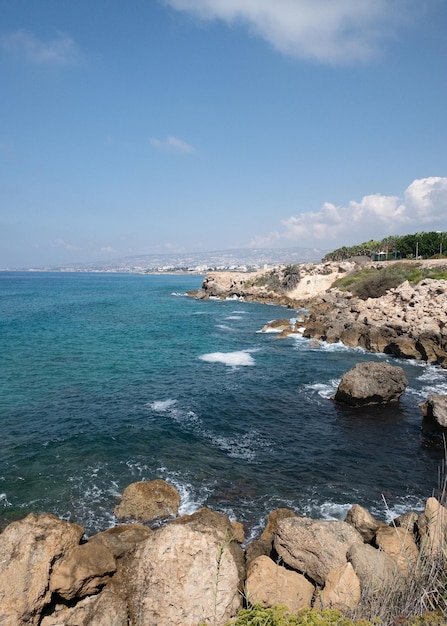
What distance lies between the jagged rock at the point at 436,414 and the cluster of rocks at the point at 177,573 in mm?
12074

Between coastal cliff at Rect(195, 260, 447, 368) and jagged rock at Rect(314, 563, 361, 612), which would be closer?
jagged rock at Rect(314, 563, 361, 612)

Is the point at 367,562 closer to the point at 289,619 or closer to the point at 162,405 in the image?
the point at 289,619

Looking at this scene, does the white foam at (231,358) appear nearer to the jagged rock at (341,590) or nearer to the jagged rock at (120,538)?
the jagged rock at (120,538)

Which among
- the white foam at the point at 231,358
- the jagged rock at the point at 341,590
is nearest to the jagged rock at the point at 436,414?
the jagged rock at the point at 341,590

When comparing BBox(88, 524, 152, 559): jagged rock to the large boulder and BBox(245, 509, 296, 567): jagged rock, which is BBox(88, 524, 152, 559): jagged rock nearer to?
BBox(245, 509, 296, 567): jagged rock

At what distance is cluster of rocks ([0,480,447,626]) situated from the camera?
926 cm

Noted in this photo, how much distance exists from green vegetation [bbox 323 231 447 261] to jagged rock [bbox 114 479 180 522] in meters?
101

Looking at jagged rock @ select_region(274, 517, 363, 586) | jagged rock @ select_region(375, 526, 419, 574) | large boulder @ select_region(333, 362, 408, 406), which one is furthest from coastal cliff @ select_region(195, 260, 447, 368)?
jagged rock @ select_region(274, 517, 363, 586)

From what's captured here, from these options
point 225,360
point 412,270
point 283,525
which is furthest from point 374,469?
point 412,270

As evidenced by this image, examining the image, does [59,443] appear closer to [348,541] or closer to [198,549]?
[198,549]

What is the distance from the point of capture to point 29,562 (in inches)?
390

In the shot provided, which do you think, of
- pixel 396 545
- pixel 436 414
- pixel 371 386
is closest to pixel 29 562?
pixel 396 545

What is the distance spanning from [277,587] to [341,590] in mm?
1486

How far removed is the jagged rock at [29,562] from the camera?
9289 mm
